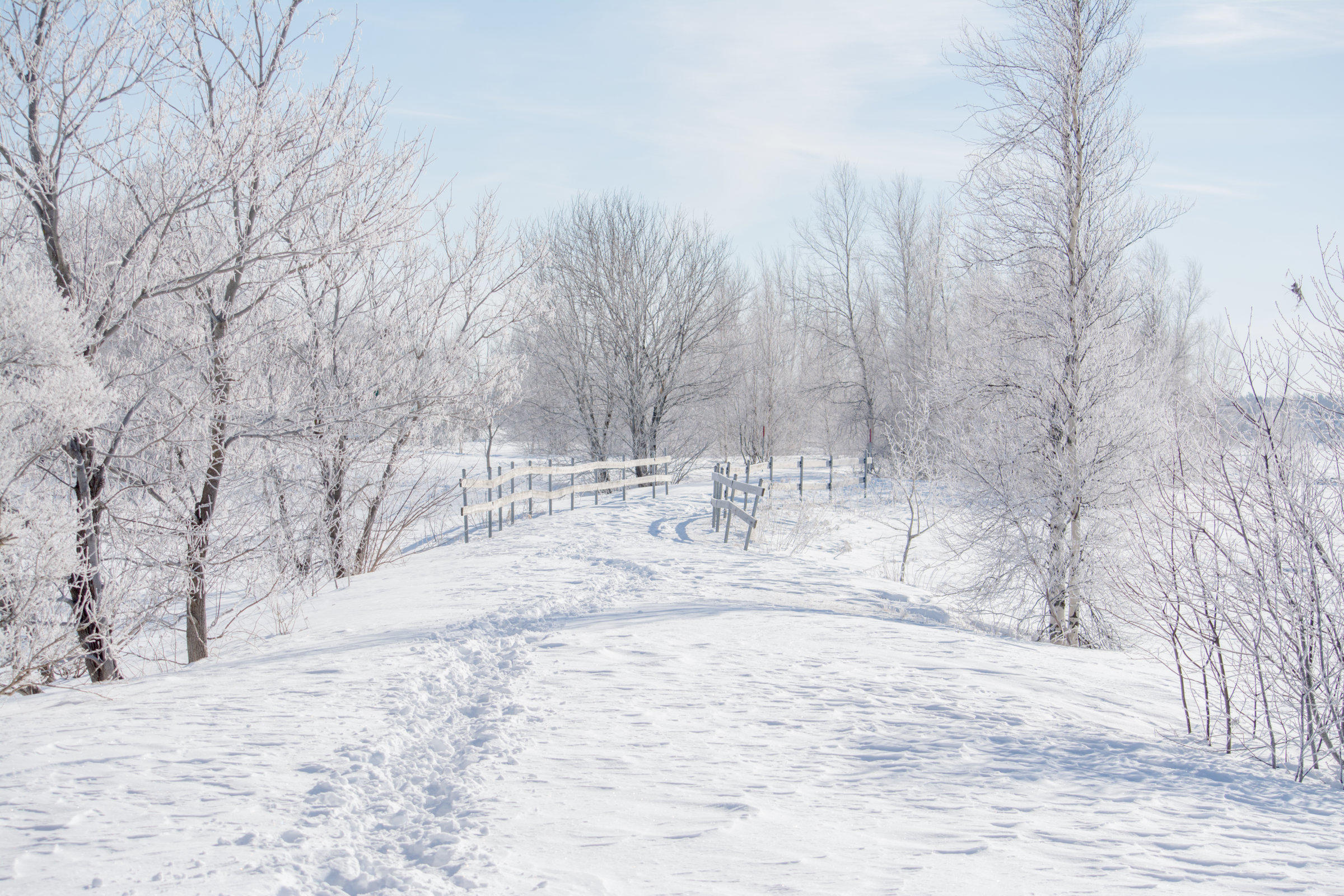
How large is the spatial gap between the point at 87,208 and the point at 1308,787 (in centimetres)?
1083

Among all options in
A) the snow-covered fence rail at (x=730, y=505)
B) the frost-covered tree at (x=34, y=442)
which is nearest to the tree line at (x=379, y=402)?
the frost-covered tree at (x=34, y=442)

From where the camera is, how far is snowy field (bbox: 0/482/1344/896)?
3369 millimetres

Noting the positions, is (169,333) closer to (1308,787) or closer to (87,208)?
(87,208)

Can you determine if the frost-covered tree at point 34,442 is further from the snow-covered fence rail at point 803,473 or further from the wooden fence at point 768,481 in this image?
the snow-covered fence rail at point 803,473

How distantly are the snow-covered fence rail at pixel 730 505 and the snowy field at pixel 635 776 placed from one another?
6768 mm

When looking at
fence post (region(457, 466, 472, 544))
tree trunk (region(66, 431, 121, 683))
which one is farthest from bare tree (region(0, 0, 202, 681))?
fence post (region(457, 466, 472, 544))

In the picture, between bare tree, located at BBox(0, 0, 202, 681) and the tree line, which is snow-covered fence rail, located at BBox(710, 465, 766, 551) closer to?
the tree line

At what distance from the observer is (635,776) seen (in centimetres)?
439

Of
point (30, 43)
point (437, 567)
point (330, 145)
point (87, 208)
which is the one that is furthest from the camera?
point (437, 567)

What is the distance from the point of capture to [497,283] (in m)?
14.1

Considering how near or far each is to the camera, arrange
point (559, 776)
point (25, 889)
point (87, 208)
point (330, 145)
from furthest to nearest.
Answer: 1. point (330, 145)
2. point (87, 208)
3. point (559, 776)
4. point (25, 889)

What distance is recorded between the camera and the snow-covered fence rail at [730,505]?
1455cm

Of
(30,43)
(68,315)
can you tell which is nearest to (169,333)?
(68,315)

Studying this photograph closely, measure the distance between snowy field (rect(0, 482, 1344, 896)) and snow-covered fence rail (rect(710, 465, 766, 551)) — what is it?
6768mm
